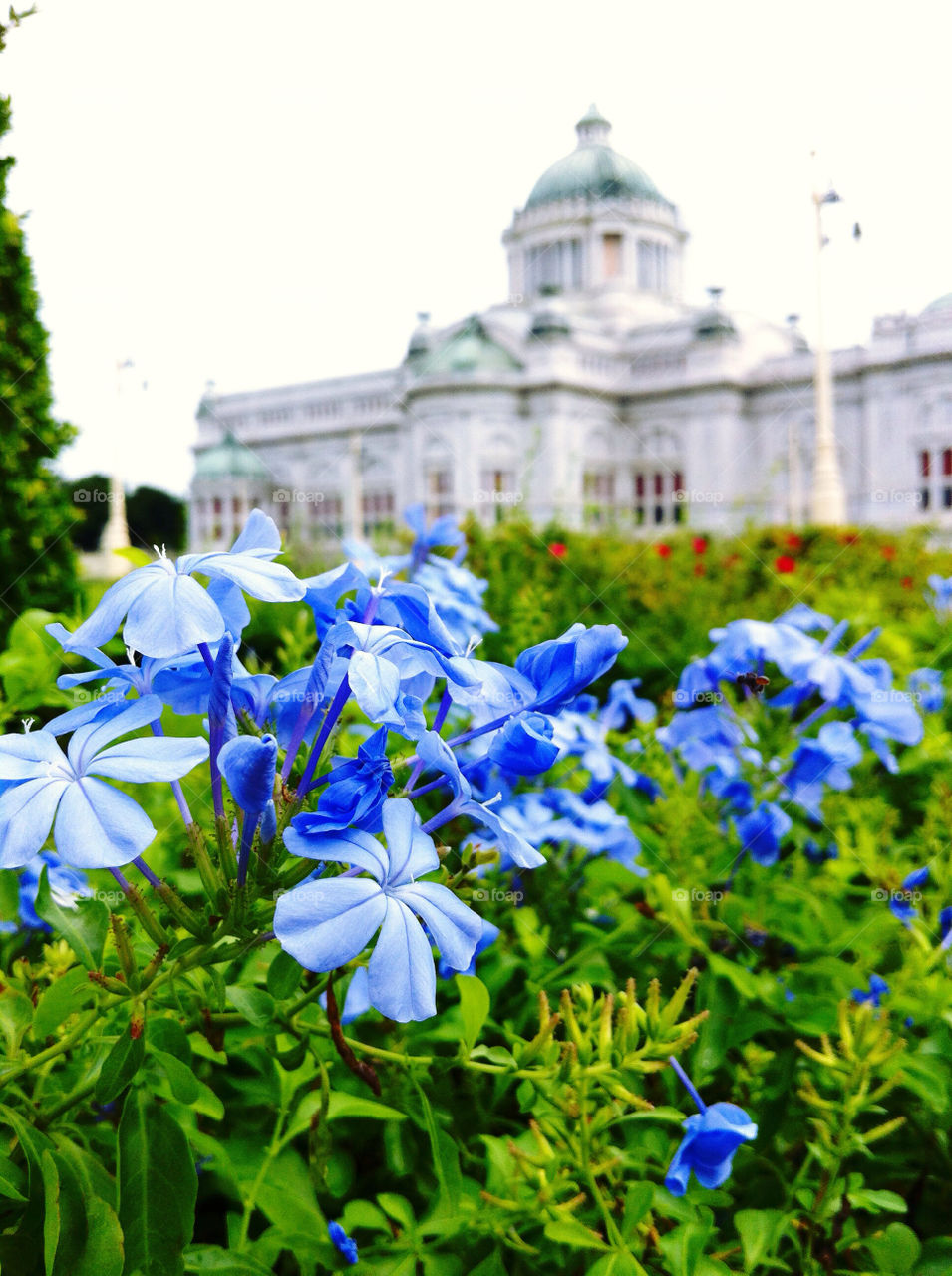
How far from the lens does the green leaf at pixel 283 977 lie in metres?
0.66

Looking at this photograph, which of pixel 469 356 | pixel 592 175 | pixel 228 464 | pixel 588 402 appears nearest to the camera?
pixel 592 175

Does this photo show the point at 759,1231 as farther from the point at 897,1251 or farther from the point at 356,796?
the point at 356,796

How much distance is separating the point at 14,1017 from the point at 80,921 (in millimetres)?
77

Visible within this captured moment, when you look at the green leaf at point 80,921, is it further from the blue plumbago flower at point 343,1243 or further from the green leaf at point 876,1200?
the green leaf at point 876,1200

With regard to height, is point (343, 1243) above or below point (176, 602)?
below

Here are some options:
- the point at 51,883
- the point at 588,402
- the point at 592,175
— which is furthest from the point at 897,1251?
the point at 588,402

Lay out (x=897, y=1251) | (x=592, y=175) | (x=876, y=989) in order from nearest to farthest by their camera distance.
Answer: (x=897, y=1251), (x=876, y=989), (x=592, y=175)

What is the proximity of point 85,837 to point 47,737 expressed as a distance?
0.09m

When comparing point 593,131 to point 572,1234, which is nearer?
point 572,1234

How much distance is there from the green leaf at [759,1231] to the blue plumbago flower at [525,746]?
0.48 m

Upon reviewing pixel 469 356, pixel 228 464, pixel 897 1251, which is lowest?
pixel 897 1251

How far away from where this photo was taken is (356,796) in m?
0.57

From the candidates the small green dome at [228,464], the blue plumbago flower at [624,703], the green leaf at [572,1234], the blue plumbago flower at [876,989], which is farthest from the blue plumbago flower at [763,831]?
the small green dome at [228,464]

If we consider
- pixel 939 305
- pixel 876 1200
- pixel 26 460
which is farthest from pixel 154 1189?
pixel 939 305
